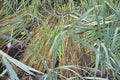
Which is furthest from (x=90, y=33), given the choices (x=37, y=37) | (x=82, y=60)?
(x=37, y=37)

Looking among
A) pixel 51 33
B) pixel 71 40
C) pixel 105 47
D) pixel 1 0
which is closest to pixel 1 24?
pixel 1 0

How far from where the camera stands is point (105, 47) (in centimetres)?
130

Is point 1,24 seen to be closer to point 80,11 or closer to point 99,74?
point 80,11

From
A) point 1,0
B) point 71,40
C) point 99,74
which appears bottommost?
point 99,74

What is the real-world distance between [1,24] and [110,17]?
66cm

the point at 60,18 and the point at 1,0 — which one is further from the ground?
the point at 1,0

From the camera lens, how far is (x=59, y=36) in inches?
59.7

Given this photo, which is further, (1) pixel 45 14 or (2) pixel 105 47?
(1) pixel 45 14

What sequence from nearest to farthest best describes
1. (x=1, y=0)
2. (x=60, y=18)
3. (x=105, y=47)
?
(x=105, y=47), (x=60, y=18), (x=1, y=0)

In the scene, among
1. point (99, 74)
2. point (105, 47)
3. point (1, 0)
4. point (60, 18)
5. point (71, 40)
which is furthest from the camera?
point (1, 0)

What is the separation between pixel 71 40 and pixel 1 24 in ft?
1.54

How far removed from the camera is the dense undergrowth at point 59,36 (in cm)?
160

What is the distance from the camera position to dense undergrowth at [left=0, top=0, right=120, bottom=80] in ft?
5.24

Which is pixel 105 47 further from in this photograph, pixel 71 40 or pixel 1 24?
pixel 1 24
